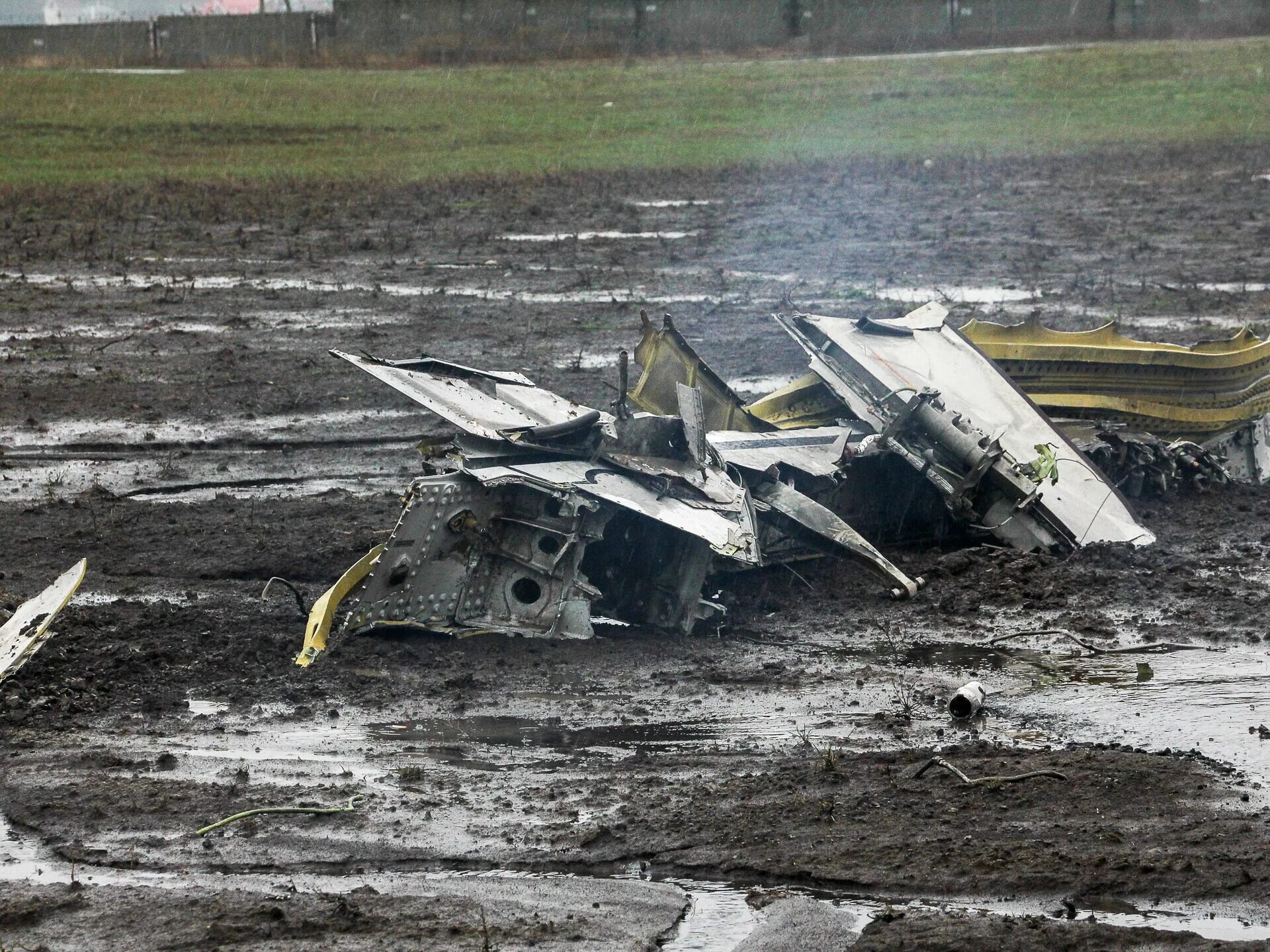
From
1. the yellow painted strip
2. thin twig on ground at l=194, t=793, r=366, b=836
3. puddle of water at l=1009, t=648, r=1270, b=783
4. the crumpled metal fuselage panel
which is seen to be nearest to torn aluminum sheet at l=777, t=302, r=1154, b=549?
the yellow painted strip

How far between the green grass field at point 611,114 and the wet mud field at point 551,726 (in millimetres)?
14542

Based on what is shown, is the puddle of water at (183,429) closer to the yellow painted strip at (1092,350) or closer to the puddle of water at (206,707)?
the yellow painted strip at (1092,350)

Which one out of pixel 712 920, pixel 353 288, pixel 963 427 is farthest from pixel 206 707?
pixel 353 288

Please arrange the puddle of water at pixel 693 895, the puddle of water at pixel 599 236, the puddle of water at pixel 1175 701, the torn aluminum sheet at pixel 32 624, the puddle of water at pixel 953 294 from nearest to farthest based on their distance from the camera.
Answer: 1. the puddle of water at pixel 693 895
2. the puddle of water at pixel 1175 701
3. the torn aluminum sheet at pixel 32 624
4. the puddle of water at pixel 953 294
5. the puddle of water at pixel 599 236

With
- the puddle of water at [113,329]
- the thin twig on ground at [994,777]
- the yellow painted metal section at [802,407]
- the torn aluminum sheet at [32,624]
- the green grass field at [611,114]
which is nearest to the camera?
the thin twig on ground at [994,777]

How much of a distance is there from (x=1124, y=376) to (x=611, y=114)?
993 inches

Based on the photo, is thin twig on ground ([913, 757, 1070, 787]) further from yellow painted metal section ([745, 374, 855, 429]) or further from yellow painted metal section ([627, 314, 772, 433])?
yellow painted metal section ([745, 374, 855, 429])

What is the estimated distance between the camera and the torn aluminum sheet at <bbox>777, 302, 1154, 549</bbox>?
1073 cm

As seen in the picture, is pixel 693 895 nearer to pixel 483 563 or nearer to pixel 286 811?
pixel 286 811

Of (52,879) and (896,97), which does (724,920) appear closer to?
(52,879)

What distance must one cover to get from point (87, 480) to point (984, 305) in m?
10.1

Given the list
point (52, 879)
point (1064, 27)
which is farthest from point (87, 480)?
point (1064, 27)

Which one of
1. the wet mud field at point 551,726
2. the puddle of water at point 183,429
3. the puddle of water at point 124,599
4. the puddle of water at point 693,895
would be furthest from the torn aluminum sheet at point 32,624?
the puddle of water at point 183,429

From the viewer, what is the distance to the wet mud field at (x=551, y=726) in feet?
21.1
